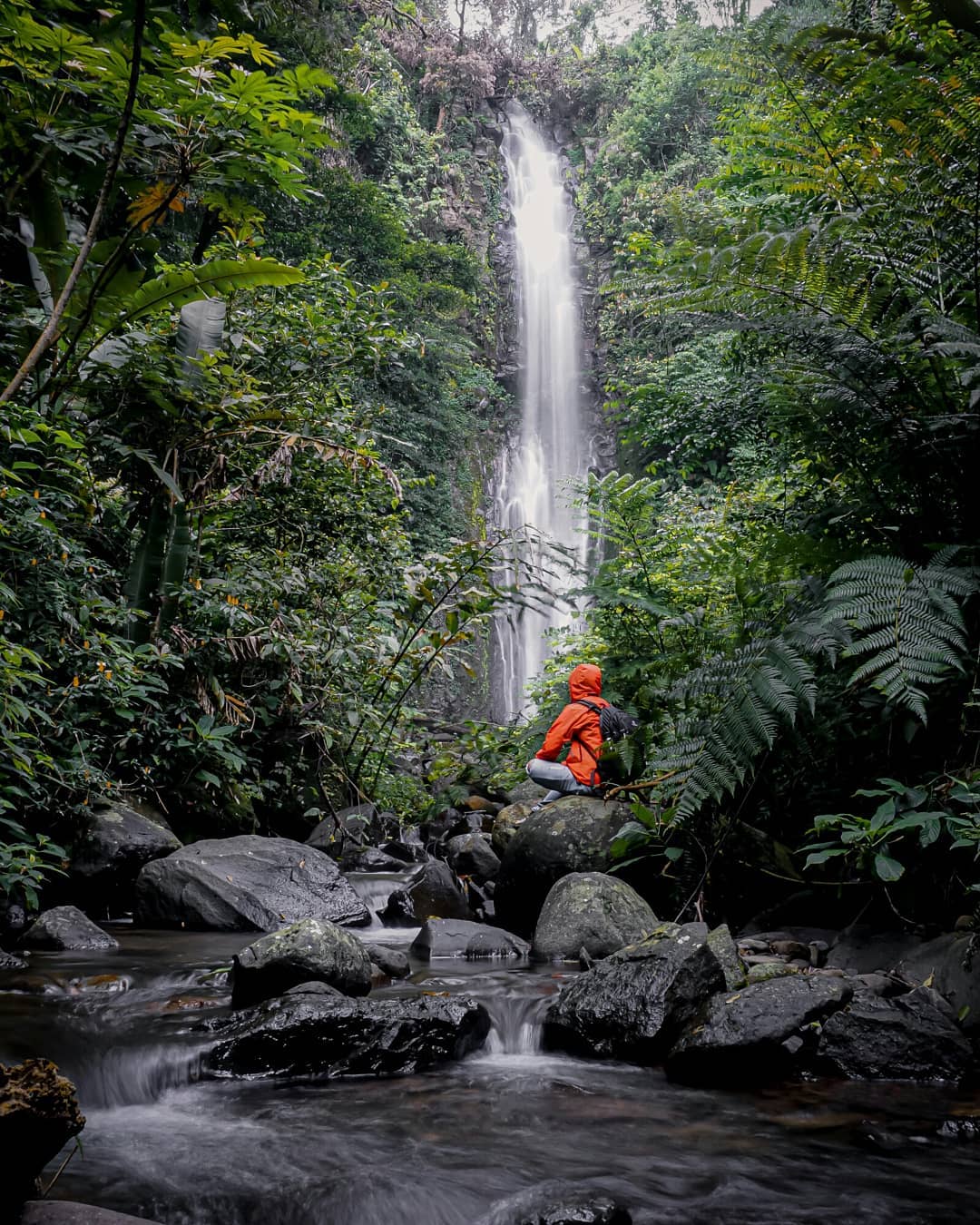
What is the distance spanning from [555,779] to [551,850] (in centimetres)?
88

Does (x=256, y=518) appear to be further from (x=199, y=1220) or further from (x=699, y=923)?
(x=199, y=1220)

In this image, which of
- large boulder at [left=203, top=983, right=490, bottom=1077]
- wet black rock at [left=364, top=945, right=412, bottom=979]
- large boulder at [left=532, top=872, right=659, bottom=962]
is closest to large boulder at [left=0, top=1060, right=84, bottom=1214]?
large boulder at [left=203, top=983, right=490, bottom=1077]

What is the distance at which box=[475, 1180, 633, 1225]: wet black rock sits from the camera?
2209mm

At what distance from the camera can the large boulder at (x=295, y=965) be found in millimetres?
3754

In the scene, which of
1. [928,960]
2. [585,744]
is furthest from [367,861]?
[928,960]

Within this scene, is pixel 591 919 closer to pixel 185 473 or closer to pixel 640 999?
pixel 640 999

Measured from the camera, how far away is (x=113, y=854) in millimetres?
5398

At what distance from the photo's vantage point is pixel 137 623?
6168 millimetres

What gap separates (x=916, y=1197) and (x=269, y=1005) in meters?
2.31

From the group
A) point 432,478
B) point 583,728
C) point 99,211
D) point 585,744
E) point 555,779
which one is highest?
point 432,478

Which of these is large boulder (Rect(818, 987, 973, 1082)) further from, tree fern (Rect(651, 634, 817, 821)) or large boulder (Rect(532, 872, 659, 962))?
large boulder (Rect(532, 872, 659, 962))

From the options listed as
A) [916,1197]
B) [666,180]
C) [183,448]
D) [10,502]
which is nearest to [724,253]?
[916,1197]

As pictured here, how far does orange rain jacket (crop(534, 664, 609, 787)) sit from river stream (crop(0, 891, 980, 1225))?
2.53 m

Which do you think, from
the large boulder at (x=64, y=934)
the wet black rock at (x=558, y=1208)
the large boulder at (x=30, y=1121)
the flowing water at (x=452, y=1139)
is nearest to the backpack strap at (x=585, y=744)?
the flowing water at (x=452, y=1139)
